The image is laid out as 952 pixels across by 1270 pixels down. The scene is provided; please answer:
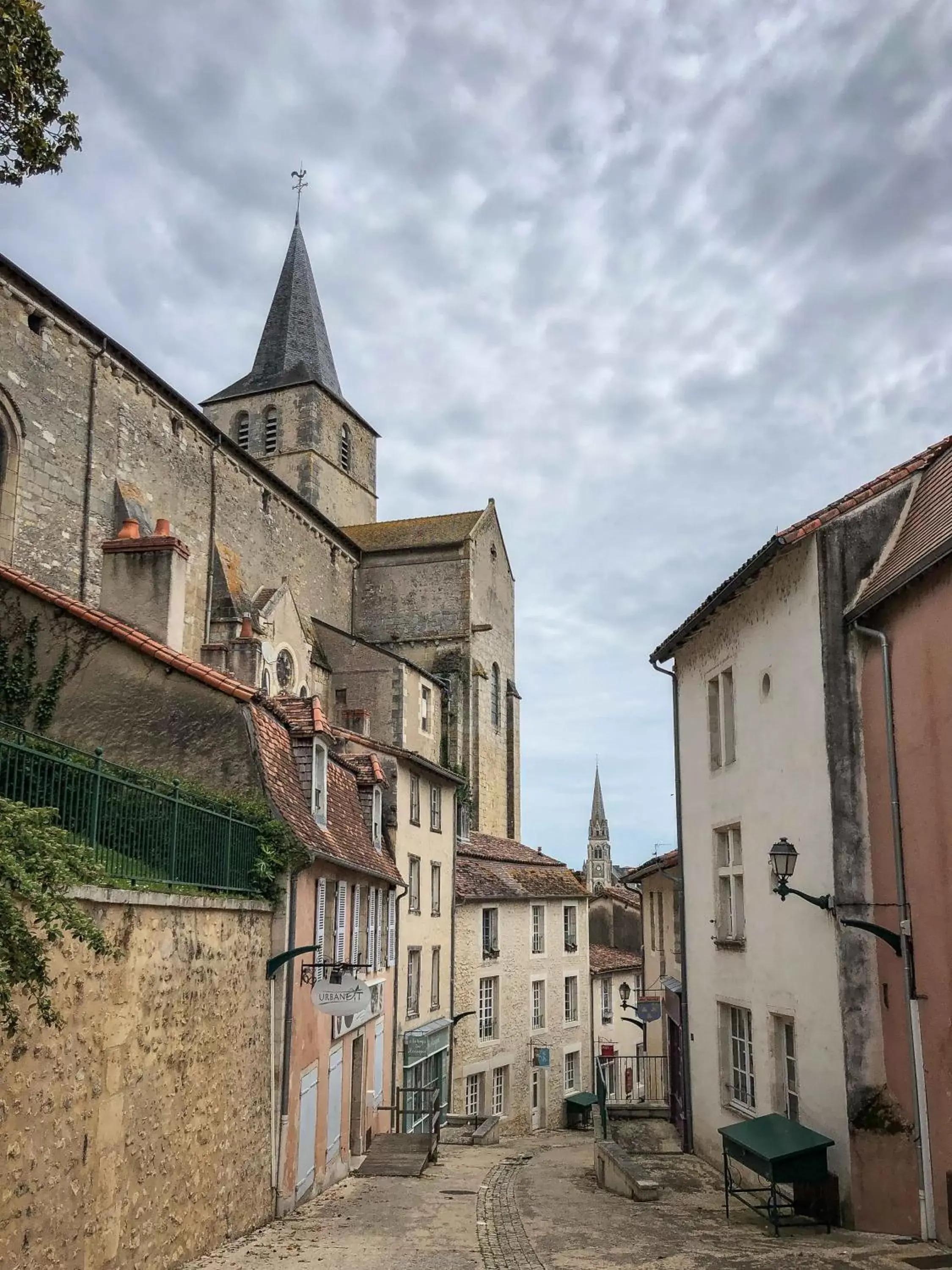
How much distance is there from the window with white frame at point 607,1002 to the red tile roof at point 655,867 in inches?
534

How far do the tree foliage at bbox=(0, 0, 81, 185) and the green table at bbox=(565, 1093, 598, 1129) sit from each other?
2915 cm

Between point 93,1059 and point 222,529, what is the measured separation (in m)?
24.6

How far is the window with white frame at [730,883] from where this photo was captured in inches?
570

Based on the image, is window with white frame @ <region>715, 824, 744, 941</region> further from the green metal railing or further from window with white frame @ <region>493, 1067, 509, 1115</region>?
window with white frame @ <region>493, 1067, 509, 1115</region>

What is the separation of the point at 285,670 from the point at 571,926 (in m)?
11.6

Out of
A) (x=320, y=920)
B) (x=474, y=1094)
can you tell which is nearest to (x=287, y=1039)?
(x=320, y=920)

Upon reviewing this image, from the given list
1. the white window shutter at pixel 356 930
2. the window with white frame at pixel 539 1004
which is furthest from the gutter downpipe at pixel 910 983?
the window with white frame at pixel 539 1004

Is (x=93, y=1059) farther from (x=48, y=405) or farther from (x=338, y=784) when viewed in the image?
(x=48, y=405)

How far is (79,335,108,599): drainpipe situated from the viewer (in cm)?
2339

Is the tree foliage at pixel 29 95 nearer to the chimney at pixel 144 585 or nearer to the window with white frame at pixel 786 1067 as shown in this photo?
the chimney at pixel 144 585

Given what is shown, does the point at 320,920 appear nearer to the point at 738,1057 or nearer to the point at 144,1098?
the point at 144,1098

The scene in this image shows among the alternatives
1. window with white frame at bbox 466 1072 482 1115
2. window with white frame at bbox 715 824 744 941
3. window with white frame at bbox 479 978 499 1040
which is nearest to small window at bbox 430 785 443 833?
window with white frame at bbox 479 978 499 1040

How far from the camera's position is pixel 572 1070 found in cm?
3334

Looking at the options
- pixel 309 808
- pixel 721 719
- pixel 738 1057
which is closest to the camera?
pixel 309 808
